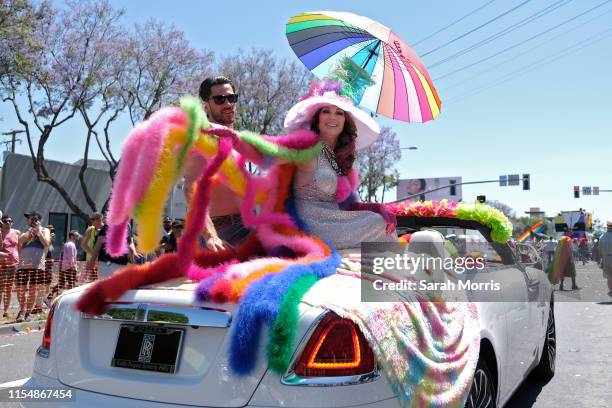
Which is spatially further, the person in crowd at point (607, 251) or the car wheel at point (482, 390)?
the person in crowd at point (607, 251)

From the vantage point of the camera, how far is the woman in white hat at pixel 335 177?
3209 mm

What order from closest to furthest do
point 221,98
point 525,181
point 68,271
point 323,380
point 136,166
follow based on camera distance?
point 323,380, point 136,166, point 221,98, point 68,271, point 525,181

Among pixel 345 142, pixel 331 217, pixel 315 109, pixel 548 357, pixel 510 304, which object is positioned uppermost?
pixel 315 109

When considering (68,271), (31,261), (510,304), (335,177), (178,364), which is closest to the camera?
(178,364)

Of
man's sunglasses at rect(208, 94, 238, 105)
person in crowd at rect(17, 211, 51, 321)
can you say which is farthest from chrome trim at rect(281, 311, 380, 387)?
person in crowd at rect(17, 211, 51, 321)

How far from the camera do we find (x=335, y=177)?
11.1ft

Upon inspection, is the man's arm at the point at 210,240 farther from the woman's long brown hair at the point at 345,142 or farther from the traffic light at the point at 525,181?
the traffic light at the point at 525,181

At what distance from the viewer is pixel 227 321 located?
2.15m

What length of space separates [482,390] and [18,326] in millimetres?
7538

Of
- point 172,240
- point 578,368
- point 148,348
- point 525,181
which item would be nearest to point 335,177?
point 148,348

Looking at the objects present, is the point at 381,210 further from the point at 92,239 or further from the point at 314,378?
the point at 92,239

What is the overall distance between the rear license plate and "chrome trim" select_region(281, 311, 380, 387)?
0.47m

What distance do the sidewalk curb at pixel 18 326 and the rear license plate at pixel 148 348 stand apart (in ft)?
22.6

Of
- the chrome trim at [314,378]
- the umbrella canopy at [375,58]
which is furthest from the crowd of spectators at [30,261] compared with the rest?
the chrome trim at [314,378]
